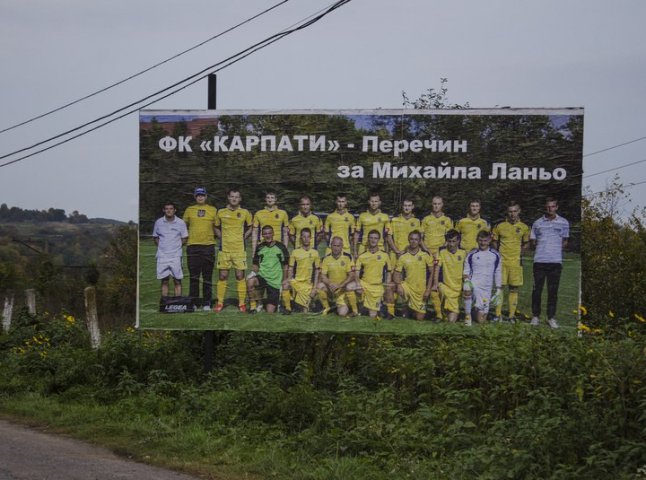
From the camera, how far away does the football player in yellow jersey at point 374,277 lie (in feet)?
37.7

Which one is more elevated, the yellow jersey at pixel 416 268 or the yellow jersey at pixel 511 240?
the yellow jersey at pixel 511 240

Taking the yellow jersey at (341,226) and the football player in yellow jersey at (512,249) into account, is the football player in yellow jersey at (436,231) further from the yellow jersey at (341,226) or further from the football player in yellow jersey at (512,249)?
the yellow jersey at (341,226)

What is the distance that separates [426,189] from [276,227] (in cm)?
210

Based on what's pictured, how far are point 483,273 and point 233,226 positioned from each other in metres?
3.46

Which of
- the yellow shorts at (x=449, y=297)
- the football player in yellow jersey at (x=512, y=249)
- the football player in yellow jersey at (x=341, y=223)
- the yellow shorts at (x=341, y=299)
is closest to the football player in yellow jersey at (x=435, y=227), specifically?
the yellow shorts at (x=449, y=297)

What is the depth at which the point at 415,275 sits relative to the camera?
11438 millimetres

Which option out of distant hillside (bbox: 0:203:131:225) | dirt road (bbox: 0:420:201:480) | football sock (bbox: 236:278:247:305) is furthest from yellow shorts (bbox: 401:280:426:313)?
distant hillside (bbox: 0:203:131:225)

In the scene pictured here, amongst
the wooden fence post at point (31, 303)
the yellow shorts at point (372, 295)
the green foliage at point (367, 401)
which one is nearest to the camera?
the green foliage at point (367, 401)

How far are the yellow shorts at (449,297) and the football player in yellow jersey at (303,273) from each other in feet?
5.58

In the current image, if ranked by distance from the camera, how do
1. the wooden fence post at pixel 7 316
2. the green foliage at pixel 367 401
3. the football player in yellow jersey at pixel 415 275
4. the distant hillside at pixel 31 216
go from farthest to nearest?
the distant hillside at pixel 31 216 → the wooden fence post at pixel 7 316 → the football player in yellow jersey at pixel 415 275 → the green foliage at pixel 367 401

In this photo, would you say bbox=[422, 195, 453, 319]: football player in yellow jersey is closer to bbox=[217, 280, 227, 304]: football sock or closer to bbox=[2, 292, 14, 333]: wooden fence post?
bbox=[217, 280, 227, 304]: football sock

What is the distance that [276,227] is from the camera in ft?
38.8

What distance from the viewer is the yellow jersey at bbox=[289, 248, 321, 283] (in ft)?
38.4

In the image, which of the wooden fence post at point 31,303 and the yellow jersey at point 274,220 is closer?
the yellow jersey at point 274,220
